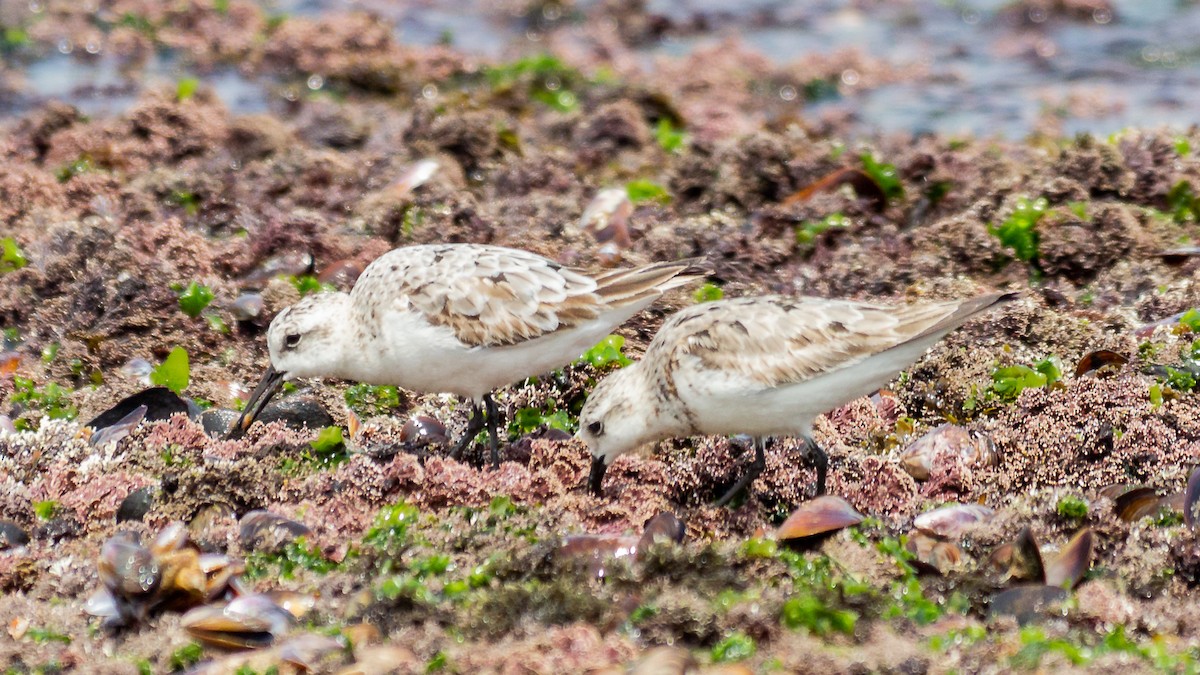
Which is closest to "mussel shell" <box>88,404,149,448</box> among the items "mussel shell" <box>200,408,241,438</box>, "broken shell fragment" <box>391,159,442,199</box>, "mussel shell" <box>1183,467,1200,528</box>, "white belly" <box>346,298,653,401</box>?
"mussel shell" <box>200,408,241,438</box>

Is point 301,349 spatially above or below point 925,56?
above

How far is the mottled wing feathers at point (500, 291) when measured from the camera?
21.3ft

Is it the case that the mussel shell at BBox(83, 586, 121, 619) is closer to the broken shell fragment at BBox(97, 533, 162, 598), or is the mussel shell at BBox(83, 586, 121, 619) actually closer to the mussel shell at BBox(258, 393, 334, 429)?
the broken shell fragment at BBox(97, 533, 162, 598)

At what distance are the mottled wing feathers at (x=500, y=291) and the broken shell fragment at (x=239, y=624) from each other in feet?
6.52

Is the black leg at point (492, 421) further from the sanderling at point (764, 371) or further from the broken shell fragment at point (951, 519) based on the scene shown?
the broken shell fragment at point (951, 519)

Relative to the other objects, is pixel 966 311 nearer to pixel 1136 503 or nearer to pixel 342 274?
pixel 1136 503

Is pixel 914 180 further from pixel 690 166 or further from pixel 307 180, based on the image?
pixel 307 180

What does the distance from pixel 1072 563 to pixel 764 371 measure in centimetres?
144

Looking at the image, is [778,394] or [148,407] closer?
[778,394]

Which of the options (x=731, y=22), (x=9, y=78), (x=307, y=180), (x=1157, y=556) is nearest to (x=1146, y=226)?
(x=1157, y=556)

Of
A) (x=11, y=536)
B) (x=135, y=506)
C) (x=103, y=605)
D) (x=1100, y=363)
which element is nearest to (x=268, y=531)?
(x=103, y=605)

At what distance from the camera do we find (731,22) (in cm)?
1744

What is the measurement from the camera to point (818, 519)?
5.29 meters

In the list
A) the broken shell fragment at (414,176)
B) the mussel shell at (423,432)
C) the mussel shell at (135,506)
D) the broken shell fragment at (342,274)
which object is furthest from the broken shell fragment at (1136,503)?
the broken shell fragment at (414,176)
